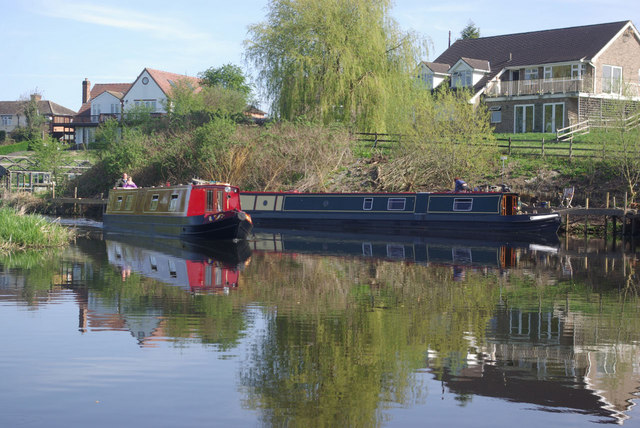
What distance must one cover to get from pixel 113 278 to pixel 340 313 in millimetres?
6206

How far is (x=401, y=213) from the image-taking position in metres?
31.6

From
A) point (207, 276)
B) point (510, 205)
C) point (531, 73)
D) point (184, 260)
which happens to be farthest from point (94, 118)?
point (207, 276)

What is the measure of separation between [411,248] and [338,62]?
747 inches

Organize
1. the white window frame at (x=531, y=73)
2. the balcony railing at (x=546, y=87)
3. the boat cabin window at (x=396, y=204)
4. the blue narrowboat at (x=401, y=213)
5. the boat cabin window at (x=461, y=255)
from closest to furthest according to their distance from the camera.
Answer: the boat cabin window at (x=461, y=255) → the blue narrowboat at (x=401, y=213) → the boat cabin window at (x=396, y=204) → the balcony railing at (x=546, y=87) → the white window frame at (x=531, y=73)

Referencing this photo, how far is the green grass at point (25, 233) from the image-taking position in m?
20.5

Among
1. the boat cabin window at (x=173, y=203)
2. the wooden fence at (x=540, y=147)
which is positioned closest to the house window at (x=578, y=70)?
the wooden fence at (x=540, y=147)

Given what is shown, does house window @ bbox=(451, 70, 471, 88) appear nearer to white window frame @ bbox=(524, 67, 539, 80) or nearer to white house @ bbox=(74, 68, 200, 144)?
white window frame @ bbox=(524, 67, 539, 80)

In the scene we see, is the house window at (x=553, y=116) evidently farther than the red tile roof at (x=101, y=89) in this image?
No

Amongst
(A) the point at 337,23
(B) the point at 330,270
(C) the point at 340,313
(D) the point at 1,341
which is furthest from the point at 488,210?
(D) the point at 1,341

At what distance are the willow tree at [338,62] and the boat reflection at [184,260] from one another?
15295 mm

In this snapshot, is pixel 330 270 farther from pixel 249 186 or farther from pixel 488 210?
pixel 249 186

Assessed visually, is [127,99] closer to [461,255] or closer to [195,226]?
[195,226]

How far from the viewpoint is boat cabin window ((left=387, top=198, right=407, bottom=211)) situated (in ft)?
104

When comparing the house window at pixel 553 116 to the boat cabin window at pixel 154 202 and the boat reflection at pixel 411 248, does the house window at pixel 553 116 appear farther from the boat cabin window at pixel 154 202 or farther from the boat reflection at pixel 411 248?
the boat cabin window at pixel 154 202
